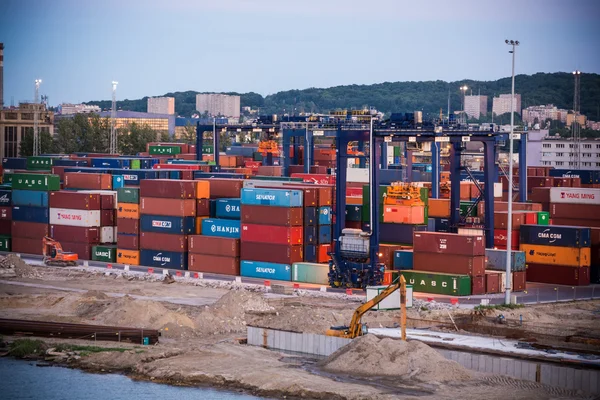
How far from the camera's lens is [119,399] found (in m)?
38.6

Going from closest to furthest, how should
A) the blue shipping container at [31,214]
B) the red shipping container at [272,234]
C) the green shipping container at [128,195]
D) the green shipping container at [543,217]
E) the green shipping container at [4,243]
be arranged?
1. the red shipping container at [272,234]
2. the green shipping container at [543,217]
3. the green shipping container at [128,195]
4. the blue shipping container at [31,214]
5. the green shipping container at [4,243]

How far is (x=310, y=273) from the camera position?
57.7 meters

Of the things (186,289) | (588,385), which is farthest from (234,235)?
(588,385)

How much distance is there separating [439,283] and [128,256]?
874 inches

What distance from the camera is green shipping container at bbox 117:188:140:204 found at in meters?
64.4

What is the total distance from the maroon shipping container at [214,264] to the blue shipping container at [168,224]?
1.62 m

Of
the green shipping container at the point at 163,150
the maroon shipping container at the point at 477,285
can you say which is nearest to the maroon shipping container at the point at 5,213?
the maroon shipping container at the point at 477,285

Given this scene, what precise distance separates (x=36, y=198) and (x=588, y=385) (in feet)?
144

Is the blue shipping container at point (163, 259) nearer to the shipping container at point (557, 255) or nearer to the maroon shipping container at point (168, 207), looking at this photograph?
the maroon shipping container at point (168, 207)

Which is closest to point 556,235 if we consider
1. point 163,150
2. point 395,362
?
point 395,362

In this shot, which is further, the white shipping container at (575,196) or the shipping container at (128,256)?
the shipping container at (128,256)

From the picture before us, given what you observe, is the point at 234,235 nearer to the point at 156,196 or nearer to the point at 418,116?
the point at 156,196

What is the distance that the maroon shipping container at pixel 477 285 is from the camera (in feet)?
175

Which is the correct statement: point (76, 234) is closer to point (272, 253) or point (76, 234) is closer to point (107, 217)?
point (107, 217)
